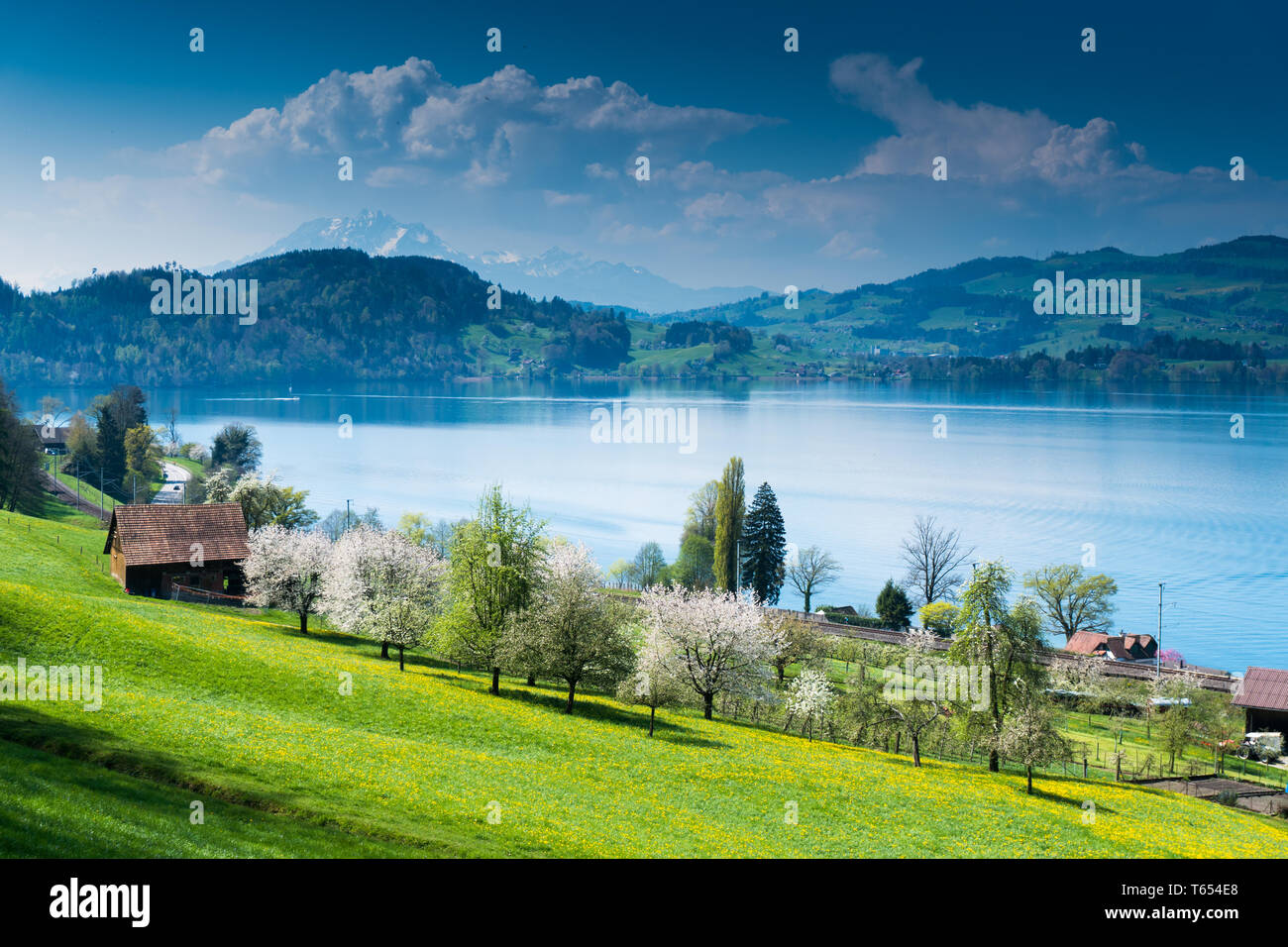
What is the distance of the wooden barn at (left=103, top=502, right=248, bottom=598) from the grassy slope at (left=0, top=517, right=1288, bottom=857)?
37.4ft

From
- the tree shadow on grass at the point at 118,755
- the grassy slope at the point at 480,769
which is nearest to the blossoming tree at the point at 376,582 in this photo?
the grassy slope at the point at 480,769

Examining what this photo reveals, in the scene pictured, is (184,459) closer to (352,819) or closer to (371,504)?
(371,504)

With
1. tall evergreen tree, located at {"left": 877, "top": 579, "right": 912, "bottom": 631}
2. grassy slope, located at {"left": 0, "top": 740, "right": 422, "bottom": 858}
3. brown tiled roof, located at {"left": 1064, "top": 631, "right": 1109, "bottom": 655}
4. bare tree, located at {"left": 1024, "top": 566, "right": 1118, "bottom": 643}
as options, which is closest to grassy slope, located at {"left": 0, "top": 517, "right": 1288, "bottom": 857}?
grassy slope, located at {"left": 0, "top": 740, "right": 422, "bottom": 858}

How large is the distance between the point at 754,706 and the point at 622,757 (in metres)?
23.2

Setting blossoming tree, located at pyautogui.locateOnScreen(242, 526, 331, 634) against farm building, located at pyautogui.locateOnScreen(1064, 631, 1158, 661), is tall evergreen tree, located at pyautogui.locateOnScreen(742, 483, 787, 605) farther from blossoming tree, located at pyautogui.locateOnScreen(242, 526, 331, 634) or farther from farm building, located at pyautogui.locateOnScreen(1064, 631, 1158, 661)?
blossoming tree, located at pyautogui.locateOnScreen(242, 526, 331, 634)

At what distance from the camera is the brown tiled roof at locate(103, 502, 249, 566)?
60.5m

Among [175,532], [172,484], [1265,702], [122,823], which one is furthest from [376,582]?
[172,484]

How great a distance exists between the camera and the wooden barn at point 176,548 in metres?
60.2

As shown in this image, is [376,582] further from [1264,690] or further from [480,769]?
[1264,690]

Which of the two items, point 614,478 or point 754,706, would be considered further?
point 614,478

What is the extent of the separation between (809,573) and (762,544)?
42.5 ft

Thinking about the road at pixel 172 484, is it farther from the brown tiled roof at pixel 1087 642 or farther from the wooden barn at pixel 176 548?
the brown tiled roof at pixel 1087 642
